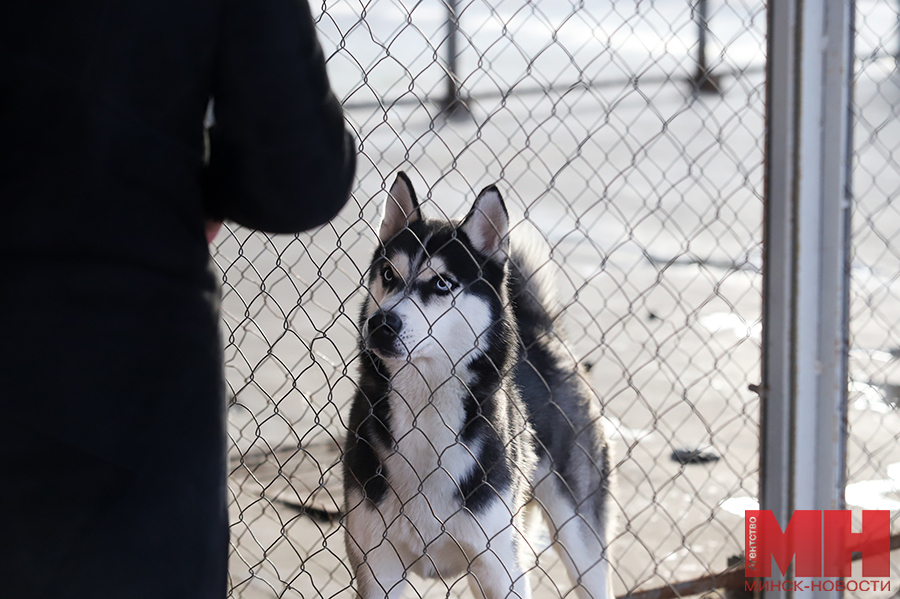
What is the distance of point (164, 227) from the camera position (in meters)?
0.87

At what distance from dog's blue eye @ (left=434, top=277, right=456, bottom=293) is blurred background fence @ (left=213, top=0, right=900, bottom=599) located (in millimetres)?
246

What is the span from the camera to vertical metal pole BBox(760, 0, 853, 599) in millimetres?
1252

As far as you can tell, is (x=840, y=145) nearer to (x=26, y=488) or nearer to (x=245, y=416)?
(x=26, y=488)

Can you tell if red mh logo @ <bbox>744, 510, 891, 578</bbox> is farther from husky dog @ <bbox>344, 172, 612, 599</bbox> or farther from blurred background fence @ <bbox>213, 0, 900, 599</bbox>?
husky dog @ <bbox>344, 172, 612, 599</bbox>

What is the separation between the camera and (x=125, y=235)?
85 centimetres

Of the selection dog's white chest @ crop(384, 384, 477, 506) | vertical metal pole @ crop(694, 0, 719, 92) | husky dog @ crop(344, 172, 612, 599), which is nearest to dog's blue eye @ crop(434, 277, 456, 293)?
husky dog @ crop(344, 172, 612, 599)

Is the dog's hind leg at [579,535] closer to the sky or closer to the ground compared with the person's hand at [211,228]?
closer to the ground

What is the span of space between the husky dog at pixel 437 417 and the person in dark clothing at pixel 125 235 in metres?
0.90

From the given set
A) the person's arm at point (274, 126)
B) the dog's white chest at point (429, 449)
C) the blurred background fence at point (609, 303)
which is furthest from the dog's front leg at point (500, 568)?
the person's arm at point (274, 126)

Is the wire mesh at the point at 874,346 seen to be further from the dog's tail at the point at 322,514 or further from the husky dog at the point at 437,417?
the dog's tail at the point at 322,514

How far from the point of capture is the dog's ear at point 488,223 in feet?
5.94

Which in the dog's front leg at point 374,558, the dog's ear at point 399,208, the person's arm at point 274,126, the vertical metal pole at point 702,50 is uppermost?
the vertical metal pole at point 702,50

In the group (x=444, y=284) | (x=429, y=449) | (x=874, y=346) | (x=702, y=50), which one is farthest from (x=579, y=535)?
(x=702, y=50)

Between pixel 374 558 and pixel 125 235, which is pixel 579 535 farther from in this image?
pixel 125 235
